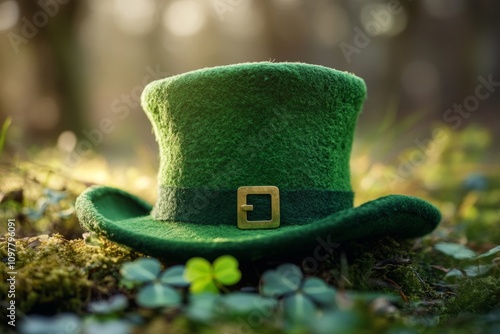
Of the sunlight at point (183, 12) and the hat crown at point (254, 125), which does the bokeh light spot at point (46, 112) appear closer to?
the sunlight at point (183, 12)

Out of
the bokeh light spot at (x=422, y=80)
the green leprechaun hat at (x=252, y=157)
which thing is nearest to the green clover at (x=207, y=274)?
the green leprechaun hat at (x=252, y=157)

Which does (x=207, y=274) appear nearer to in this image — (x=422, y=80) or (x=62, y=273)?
(x=62, y=273)

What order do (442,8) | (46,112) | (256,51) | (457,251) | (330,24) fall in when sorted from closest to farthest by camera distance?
1. (457,251)
2. (46,112)
3. (442,8)
4. (256,51)
5. (330,24)

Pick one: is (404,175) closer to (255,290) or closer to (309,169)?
(309,169)

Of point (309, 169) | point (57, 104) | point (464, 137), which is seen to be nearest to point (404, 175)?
point (464, 137)

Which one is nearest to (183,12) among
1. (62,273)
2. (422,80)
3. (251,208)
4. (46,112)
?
(46,112)

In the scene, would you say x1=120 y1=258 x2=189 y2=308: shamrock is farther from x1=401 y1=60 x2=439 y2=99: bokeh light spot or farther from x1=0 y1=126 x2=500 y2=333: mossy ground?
x1=401 y1=60 x2=439 y2=99: bokeh light spot
